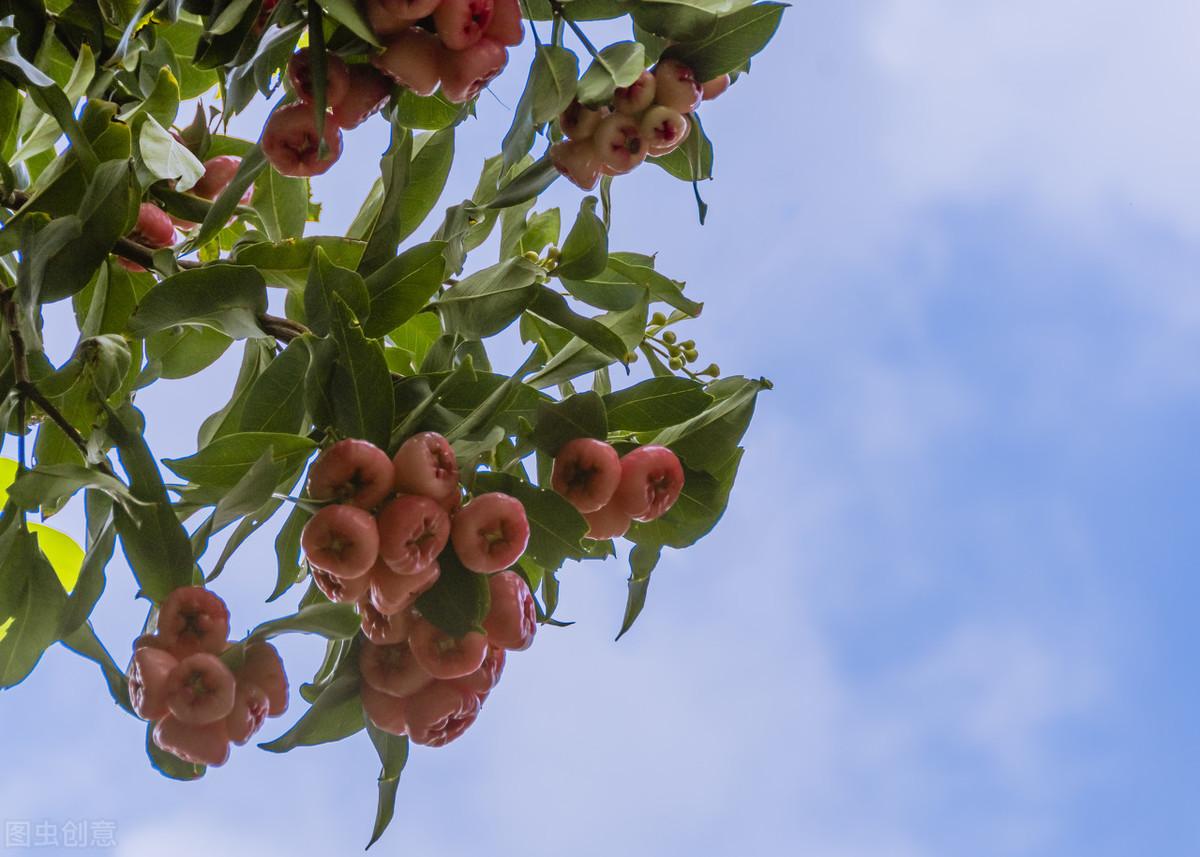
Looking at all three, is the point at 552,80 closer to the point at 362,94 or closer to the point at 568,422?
the point at 362,94

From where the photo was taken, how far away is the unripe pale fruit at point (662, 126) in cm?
91

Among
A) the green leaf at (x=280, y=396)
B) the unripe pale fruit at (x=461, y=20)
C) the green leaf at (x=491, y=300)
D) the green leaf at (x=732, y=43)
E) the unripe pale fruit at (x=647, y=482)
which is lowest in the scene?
the green leaf at (x=280, y=396)

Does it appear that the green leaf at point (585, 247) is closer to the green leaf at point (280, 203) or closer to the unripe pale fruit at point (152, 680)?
the green leaf at point (280, 203)

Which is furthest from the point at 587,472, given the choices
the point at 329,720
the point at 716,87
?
the point at 716,87

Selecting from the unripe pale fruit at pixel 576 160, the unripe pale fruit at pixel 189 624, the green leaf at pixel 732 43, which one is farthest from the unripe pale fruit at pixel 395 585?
the green leaf at pixel 732 43

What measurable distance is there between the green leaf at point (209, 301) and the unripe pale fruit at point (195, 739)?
27 centimetres

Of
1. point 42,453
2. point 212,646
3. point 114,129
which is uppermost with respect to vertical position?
point 114,129

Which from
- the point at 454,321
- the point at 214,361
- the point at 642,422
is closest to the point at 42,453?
the point at 214,361

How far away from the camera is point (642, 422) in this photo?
0.92 m

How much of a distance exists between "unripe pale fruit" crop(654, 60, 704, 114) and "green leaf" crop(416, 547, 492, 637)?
0.36m

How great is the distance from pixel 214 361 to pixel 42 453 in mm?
173

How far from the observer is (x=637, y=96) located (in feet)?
2.97

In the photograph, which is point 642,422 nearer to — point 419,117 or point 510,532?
point 510,532

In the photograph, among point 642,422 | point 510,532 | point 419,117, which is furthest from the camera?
point 419,117
